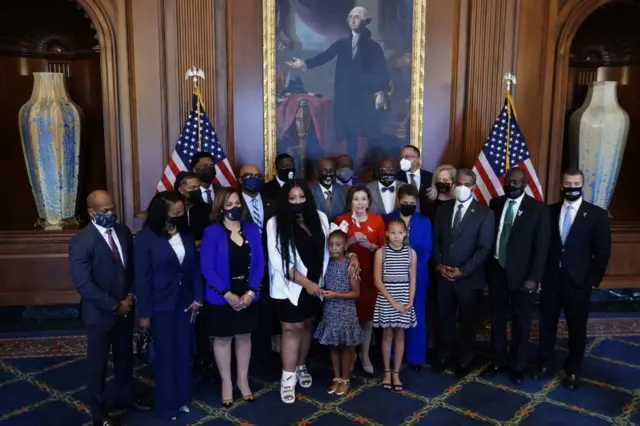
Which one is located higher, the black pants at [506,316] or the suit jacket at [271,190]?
the suit jacket at [271,190]

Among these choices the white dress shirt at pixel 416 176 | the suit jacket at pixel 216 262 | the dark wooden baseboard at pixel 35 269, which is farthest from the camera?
the dark wooden baseboard at pixel 35 269

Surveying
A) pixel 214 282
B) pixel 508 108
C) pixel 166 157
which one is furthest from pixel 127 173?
pixel 508 108

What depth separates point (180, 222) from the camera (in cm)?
425

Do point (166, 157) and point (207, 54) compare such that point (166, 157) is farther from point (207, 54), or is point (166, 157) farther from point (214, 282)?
point (214, 282)

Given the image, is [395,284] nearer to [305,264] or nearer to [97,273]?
[305,264]

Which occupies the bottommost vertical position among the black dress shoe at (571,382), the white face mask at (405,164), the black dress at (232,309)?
the black dress shoe at (571,382)

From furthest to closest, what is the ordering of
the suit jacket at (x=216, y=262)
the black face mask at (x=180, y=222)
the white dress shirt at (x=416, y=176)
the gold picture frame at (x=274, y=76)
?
the gold picture frame at (x=274, y=76), the white dress shirt at (x=416, y=176), the suit jacket at (x=216, y=262), the black face mask at (x=180, y=222)

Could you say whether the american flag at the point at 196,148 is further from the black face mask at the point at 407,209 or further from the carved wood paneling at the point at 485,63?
the carved wood paneling at the point at 485,63

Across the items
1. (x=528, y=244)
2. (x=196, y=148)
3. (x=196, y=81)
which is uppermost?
(x=196, y=81)

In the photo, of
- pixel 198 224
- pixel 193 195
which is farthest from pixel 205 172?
pixel 198 224

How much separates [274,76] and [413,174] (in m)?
2.04

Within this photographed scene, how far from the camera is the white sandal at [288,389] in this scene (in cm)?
471

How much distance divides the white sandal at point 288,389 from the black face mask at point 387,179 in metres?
1.97

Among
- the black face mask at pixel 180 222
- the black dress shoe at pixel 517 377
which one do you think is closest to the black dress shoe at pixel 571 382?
the black dress shoe at pixel 517 377
